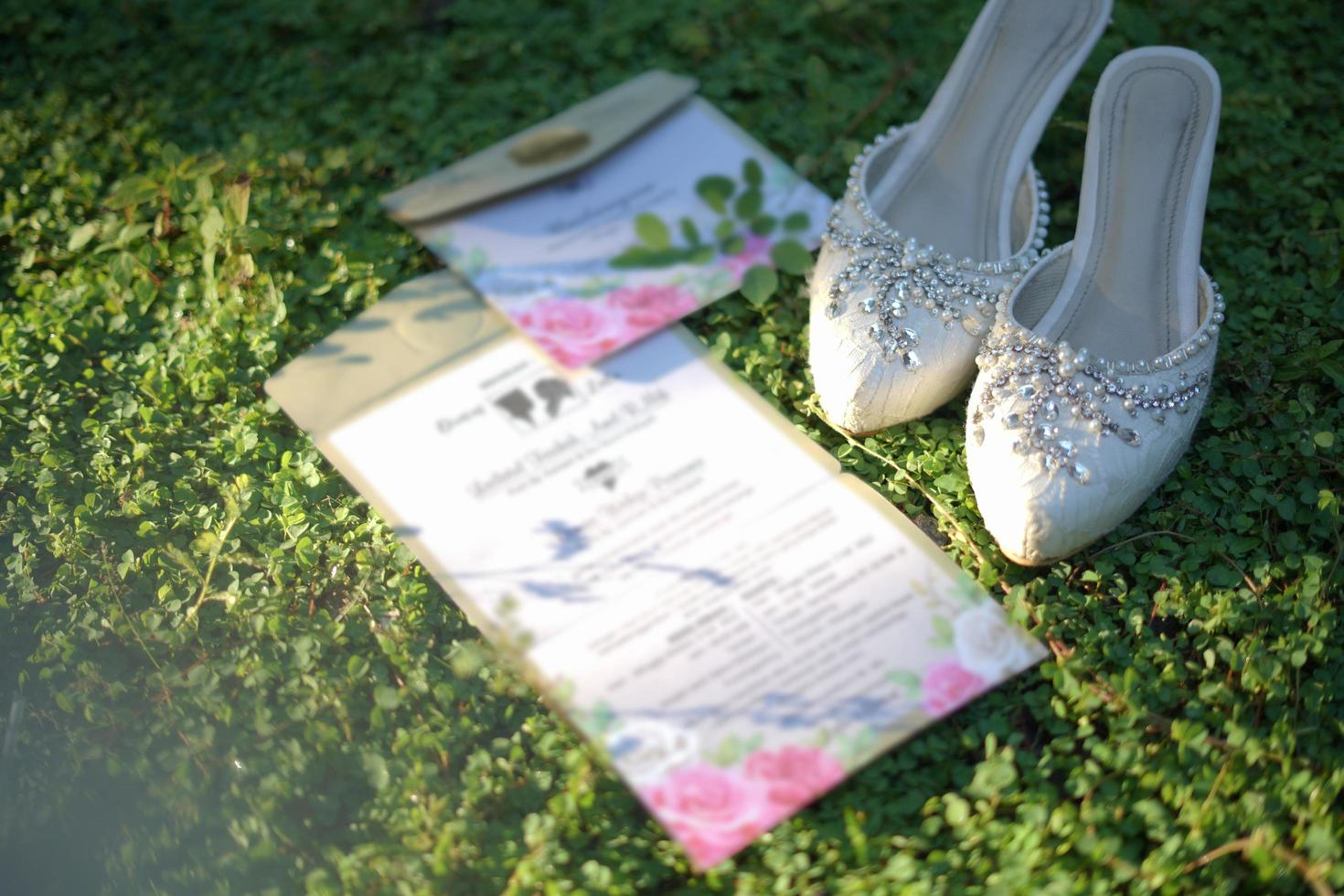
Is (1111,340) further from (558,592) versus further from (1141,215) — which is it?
(558,592)

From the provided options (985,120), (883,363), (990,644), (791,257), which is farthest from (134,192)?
(990,644)

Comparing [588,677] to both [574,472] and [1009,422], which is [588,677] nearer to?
[574,472]

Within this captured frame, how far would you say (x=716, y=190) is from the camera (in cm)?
144

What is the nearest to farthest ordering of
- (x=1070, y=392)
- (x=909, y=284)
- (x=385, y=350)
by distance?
(x=1070, y=392) → (x=909, y=284) → (x=385, y=350)

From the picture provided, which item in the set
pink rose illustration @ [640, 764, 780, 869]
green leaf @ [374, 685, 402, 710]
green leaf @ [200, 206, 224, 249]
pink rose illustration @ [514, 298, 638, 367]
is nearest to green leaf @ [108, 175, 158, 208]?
green leaf @ [200, 206, 224, 249]

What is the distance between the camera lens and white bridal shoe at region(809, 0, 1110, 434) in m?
1.16

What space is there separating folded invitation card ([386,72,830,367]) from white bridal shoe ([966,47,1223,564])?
340mm

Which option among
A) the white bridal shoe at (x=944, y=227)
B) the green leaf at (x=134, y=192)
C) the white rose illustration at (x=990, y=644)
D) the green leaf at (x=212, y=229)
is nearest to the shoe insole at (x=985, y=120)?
the white bridal shoe at (x=944, y=227)

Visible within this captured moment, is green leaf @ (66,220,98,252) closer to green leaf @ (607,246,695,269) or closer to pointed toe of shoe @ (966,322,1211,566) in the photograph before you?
green leaf @ (607,246,695,269)

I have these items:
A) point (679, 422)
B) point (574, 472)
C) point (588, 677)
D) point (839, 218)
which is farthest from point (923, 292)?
point (588, 677)

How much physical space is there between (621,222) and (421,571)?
0.54 metres

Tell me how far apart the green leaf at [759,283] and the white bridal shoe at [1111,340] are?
0.30 m

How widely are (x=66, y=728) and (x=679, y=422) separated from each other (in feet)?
2.33

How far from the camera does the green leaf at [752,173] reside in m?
1.45
